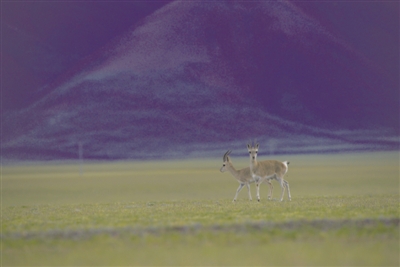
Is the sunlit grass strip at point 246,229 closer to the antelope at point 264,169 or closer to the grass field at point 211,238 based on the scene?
the grass field at point 211,238

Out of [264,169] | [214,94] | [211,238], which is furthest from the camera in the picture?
[214,94]

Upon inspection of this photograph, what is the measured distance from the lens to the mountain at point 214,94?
9675cm

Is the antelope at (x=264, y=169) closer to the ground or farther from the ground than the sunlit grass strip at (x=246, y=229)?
farther from the ground

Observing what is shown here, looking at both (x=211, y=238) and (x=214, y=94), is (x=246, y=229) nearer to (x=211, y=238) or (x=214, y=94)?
(x=211, y=238)

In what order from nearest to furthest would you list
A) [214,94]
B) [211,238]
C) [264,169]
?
[211,238]
[264,169]
[214,94]

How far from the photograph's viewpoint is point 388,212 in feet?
54.0

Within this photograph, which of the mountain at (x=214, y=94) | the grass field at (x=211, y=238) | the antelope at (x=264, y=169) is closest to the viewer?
the grass field at (x=211, y=238)

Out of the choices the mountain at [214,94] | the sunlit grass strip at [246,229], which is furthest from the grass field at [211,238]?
the mountain at [214,94]

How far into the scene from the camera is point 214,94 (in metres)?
107

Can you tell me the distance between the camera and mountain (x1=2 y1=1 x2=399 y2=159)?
317 ft

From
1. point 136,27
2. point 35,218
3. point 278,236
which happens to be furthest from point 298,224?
point 136,27

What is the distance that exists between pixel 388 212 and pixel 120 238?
249 inches

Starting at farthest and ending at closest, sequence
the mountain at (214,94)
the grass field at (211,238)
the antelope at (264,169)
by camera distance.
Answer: the mountain at (214,94), the antelope at (264,169), the grass field at (211,238)

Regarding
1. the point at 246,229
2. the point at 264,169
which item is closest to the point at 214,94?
the point at 264,169
